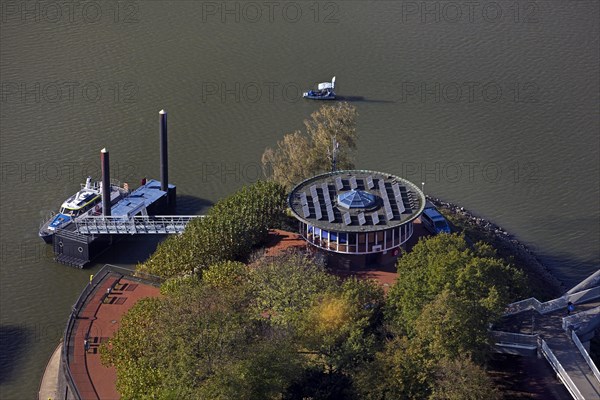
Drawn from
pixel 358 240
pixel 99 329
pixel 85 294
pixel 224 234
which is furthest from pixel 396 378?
pixel 85 294

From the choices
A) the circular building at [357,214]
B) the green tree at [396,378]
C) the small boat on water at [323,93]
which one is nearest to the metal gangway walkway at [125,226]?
the circular building at [357,214]

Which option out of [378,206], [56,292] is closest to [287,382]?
[378,206]

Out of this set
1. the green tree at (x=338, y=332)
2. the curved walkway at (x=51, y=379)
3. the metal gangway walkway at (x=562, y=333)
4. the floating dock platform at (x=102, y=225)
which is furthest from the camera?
the floating dock platform at (x=102, y=225)

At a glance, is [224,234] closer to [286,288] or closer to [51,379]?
[286,288]

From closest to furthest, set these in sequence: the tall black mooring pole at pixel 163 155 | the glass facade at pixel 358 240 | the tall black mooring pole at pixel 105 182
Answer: the glass facade at pixel 358 240 < the tall black mooring pole at pixel 105 182 < the tall black mooring pole at pixel 163 155

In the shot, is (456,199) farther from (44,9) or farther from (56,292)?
(44,9)

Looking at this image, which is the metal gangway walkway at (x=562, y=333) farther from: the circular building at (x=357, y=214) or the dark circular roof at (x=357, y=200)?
the dark circular roof at (x=357, y=200)

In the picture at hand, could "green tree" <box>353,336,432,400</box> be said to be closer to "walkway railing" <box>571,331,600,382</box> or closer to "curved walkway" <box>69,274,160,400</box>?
"walkway railing" <box>571,331,600,382</box>
